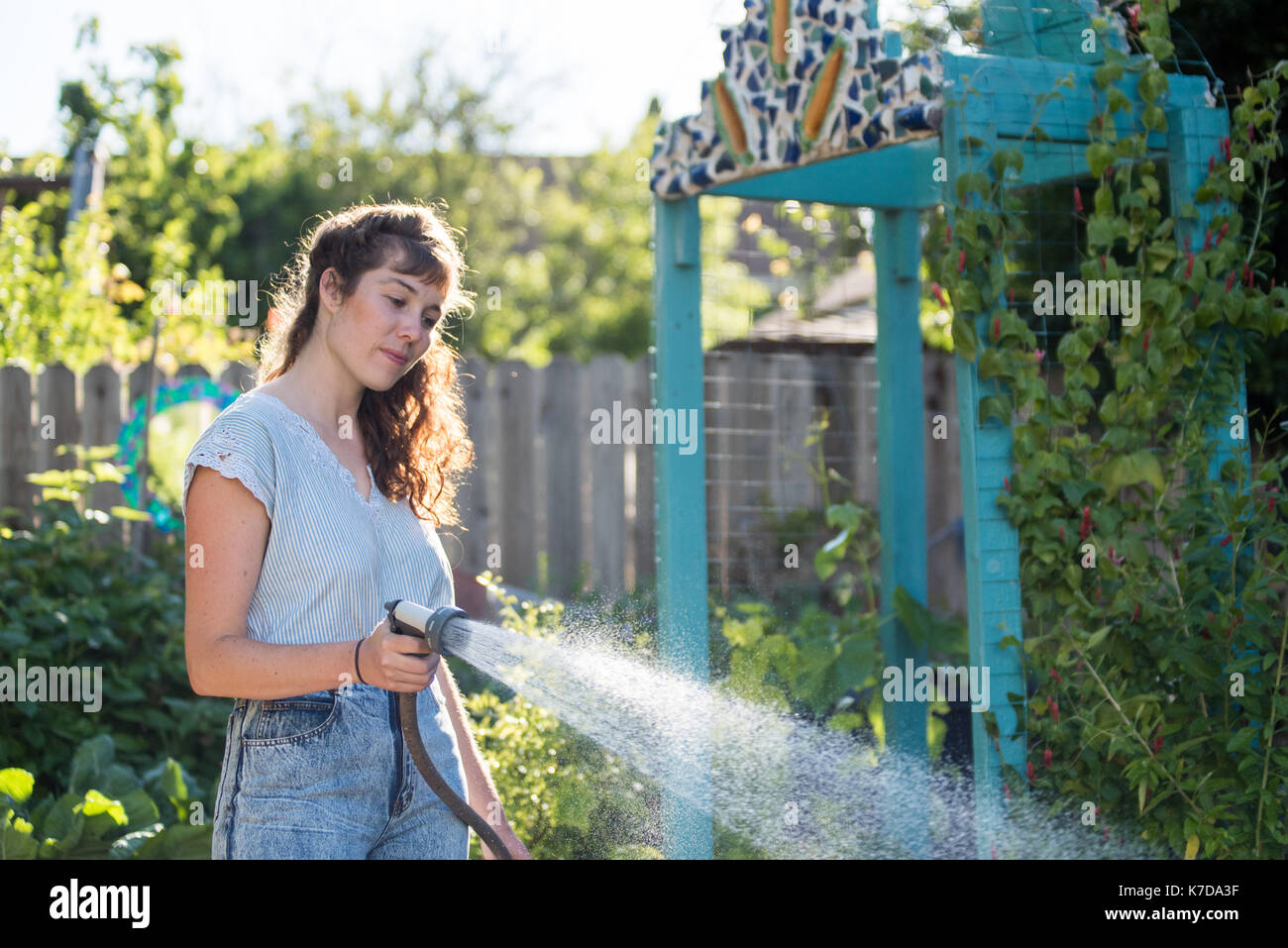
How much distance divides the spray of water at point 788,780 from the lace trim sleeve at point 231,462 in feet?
3.91

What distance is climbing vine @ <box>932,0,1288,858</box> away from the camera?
2.82m

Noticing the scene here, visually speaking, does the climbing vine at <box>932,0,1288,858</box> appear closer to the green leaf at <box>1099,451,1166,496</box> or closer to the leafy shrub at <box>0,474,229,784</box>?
the green leaf at <box>1099,451,1166,496</box>

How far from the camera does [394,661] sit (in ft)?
5.68

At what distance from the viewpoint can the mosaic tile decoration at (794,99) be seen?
117 inches

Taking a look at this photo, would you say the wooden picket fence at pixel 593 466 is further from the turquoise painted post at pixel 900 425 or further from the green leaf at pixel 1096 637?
the green leaf at pixel 1096 637

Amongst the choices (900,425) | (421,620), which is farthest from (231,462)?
(900,425)

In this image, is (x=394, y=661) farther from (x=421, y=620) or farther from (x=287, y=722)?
(x=287, y=722)

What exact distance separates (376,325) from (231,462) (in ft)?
1.30

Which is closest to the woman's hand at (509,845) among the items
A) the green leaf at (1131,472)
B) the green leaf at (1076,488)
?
the green leaf at (1076,488)

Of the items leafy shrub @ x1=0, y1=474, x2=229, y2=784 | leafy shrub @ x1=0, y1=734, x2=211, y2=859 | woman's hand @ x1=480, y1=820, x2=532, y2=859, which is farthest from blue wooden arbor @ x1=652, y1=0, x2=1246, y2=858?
leafy shrub @ x1=0, y1=474, x2=229, y2=784

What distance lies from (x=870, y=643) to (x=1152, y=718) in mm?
975
